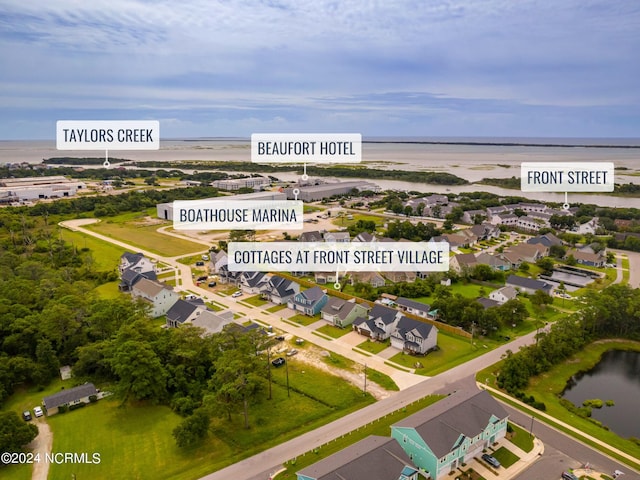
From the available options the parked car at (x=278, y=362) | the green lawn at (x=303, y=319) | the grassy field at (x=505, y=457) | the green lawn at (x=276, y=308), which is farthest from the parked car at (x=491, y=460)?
the green lawn at (x=276, y=308)

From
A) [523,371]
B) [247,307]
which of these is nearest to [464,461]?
[523,371]

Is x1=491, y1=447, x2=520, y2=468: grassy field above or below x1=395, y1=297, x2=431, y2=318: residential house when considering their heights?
below

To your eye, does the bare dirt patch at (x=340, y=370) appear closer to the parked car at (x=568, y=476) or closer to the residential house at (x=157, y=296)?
the parked car at (x=568, y=476)

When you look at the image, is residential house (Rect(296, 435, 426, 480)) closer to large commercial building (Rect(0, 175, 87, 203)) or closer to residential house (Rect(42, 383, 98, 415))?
residential house (Rect(42, 383, 98, 415))

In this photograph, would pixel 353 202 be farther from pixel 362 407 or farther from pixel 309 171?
pixel 362 407

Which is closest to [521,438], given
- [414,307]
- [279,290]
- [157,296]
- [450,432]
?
[450,432]

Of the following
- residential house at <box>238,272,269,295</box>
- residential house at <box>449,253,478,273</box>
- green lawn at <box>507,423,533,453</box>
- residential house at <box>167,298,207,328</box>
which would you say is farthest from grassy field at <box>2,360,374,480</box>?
residential house at <box>449,253,478,273</box>
